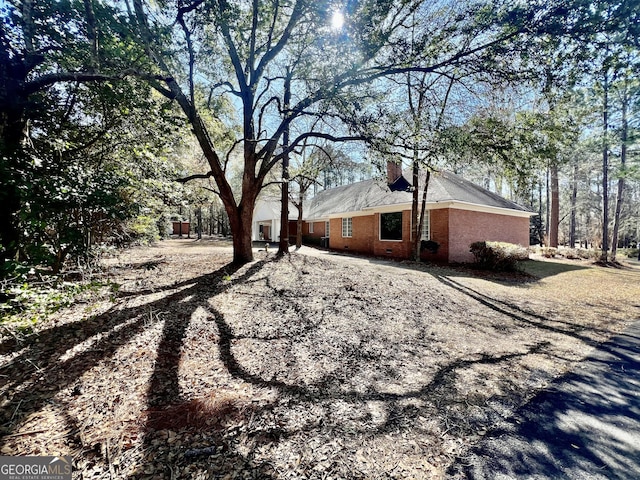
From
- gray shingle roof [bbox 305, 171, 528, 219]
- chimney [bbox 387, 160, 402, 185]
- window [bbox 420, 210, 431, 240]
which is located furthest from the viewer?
chimney [bbox 387, 160, 402, 185]

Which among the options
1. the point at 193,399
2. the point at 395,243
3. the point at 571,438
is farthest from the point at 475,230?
the point at 193,399

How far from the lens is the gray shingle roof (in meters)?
14.2

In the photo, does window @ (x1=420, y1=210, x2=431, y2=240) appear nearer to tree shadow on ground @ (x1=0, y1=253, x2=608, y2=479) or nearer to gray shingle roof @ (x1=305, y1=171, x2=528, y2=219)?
gray shingle roof @ (x1=305, y1=171, x2=528, y2=219)

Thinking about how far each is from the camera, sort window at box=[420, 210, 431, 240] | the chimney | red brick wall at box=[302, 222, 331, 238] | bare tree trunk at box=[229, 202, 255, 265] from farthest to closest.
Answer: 1. red brick wall at box=[302, 222, 331, 238]
2. the chimney
3. window at box=[420, 210, 431, 240]
4. bare tree trunk at box=[229, 202, 255, 265]

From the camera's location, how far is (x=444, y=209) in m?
13.8

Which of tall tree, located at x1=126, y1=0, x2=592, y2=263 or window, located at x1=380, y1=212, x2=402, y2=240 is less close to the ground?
tall tree, located at x1=126, y1=0, x2=592, y2=263

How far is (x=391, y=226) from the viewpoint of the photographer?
16.0m

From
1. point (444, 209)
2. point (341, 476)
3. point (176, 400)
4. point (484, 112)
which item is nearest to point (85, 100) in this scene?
point (176, 400)

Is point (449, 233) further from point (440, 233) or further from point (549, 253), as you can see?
point (549, 253)

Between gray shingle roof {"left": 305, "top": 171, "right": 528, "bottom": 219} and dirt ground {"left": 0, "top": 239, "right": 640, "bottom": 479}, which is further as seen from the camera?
gray shingle roof {"left": 305, "top": 171, "right": 528, "bottom": 219}

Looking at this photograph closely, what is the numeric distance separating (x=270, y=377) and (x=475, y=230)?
1445cm

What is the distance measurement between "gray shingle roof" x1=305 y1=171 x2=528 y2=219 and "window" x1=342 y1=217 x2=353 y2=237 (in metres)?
0.74

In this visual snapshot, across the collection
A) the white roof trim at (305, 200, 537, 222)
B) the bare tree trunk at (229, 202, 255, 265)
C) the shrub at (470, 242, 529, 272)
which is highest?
the white roof trim at (305, 200, 537, 222)

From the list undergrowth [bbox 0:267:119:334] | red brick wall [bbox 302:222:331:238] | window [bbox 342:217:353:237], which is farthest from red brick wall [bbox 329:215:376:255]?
undergrowth [bbox 0:267:119:334]
